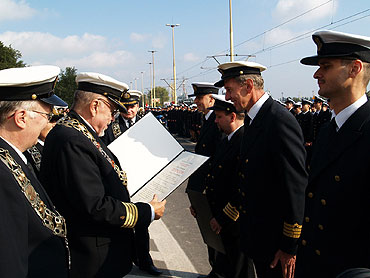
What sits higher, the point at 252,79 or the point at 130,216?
the point at 252,79

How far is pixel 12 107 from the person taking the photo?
1562 millimetres

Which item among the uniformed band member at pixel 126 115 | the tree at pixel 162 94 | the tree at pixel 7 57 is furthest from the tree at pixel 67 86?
the tree at pixel 162 94

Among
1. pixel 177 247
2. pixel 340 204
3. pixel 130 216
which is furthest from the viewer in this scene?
pixel 177 247

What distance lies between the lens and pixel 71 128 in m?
2.12

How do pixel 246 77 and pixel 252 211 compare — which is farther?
pixel 246 77

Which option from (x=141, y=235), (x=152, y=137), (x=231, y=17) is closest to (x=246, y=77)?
(x=152, y=137)

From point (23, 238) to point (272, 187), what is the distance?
1647 millimetres

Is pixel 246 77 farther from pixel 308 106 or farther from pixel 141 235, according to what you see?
pixel 308 106

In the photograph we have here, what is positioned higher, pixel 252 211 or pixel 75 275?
pixel 252 211

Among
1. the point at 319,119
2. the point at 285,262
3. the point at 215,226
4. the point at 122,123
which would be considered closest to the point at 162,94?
the point at 319,119

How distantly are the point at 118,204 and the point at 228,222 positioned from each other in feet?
4.09

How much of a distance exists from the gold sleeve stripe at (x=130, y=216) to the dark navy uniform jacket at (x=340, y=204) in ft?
3.32

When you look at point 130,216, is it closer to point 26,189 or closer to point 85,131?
point 85,131

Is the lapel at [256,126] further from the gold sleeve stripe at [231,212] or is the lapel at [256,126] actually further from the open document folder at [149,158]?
the gold sleeve stripe at [231,212]
